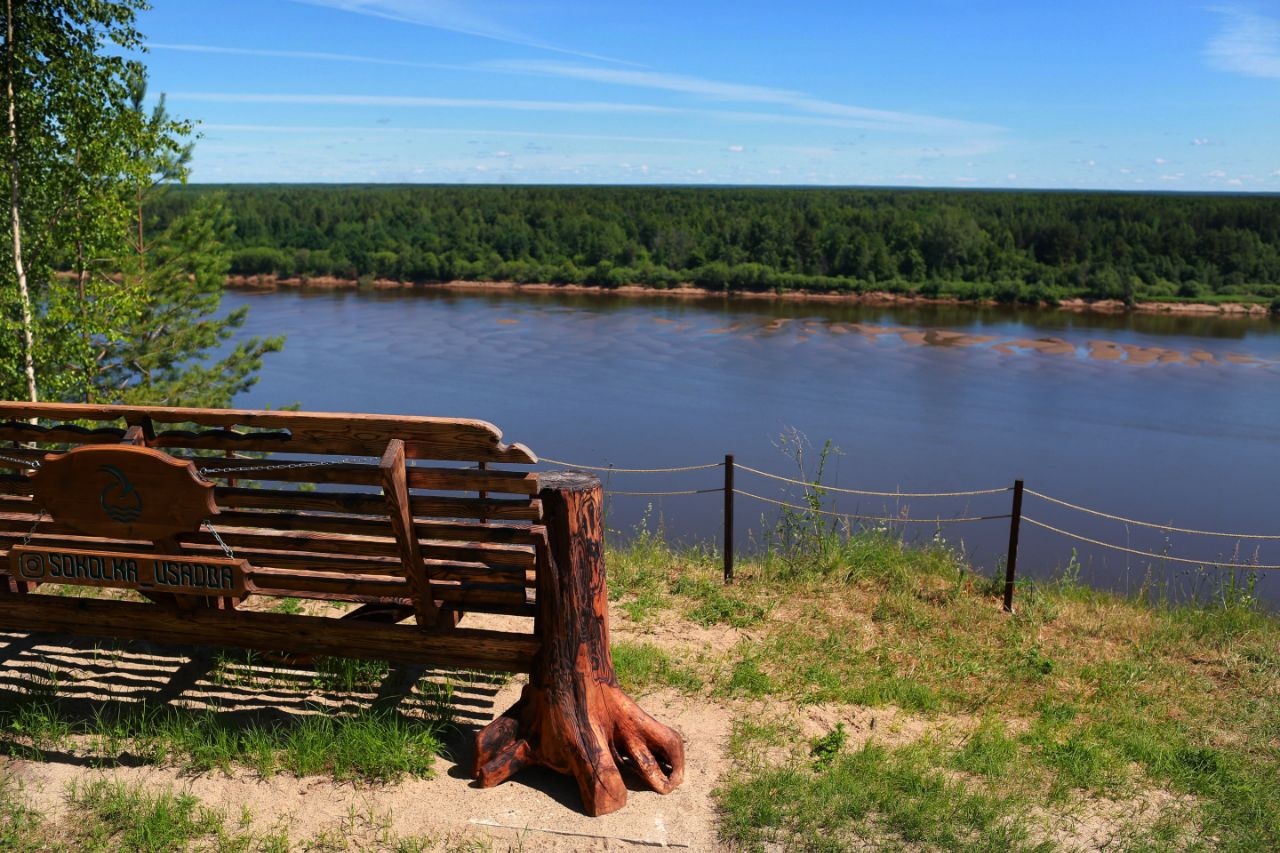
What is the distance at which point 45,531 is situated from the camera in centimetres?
409

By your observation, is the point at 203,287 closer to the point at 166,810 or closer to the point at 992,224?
the point at 166,810

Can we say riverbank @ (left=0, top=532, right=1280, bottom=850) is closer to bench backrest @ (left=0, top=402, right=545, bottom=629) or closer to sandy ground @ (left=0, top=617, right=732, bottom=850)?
sandy ground @ (left=0, top=617, right=732, bottom=850)

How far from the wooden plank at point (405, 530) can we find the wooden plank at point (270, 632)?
0.12m

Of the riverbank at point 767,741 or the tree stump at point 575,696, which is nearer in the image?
the riverbank at point 767,741

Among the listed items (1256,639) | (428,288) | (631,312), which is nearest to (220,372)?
(1256,639)

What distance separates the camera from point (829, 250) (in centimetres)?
5534

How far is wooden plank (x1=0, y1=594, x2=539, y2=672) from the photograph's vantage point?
13.6ft

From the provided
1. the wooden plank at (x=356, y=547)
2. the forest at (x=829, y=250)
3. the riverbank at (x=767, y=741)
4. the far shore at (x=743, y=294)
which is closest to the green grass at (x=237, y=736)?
the riverbank at (x=767, y=741)

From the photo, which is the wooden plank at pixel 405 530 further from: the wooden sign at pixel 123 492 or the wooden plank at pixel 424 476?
the wooden sign at pixel 123 492

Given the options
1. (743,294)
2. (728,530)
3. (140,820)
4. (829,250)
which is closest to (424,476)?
(140,820)

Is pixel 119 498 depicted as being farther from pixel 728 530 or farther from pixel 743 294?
pixel 743 294

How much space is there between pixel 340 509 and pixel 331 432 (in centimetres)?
31

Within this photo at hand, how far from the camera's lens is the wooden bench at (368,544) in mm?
3812

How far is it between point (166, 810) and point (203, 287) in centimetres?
1529
